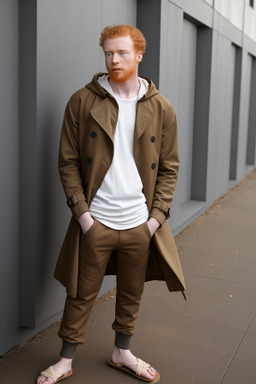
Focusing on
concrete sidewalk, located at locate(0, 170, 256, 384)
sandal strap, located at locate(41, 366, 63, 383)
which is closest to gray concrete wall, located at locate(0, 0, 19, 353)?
concrete sidewalk, located at locate(0, 170, 256, 384)

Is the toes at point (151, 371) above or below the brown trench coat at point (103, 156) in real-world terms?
below

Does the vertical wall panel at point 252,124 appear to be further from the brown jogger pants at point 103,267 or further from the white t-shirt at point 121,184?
the brown jogger pants at point 103,267

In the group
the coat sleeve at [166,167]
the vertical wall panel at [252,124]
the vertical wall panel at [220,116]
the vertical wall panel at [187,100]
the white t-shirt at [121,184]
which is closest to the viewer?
the white t-shirt at [121,184]

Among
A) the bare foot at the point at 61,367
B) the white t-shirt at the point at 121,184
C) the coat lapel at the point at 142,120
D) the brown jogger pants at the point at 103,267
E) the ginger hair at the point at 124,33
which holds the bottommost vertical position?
the bare foot at the point at 61,367

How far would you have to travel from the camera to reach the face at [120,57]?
3.28 m

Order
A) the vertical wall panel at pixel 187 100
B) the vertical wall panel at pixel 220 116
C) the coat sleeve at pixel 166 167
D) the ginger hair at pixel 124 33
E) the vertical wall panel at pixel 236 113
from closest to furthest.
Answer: the ginger hair at pixel 124 33 < the coat sleeve at pixel 166 167 < the vertical wall panel at pixel 187 100 < the vertical wall panel at pixel 220 116 < the vertical wall panel at pixel 236 113

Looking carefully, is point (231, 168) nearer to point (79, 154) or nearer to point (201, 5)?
point (201, 5)

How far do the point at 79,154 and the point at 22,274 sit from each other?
105 cm

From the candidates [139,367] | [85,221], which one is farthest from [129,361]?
[85,221]

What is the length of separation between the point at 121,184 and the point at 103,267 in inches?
21.2

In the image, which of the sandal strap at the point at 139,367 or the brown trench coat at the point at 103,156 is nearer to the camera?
the brown trench coat at the point at 103,156

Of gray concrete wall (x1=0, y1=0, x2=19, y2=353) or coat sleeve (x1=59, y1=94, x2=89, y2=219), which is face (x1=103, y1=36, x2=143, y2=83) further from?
gray concrete wall (x1=0, y1=0, x2=19, y2=353)

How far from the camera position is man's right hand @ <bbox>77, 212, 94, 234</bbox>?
336cm

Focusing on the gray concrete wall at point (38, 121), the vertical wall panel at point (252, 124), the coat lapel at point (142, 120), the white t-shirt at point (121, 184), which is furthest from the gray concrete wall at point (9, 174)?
the vertical wall panel at point (252, 124)
